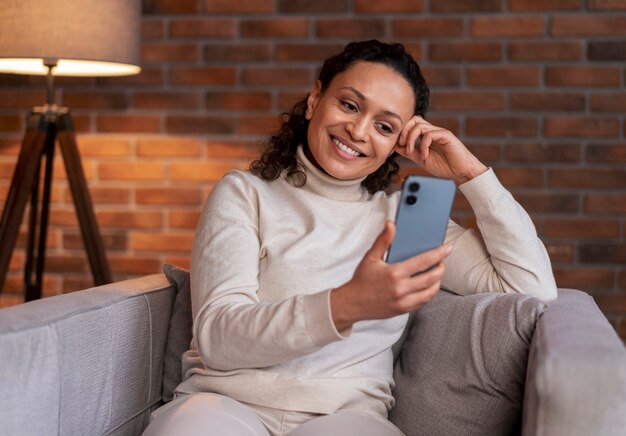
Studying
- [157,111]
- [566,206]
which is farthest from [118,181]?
[566,206]

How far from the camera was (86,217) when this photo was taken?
A: 2455 mm

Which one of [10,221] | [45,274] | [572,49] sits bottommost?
[45,274]

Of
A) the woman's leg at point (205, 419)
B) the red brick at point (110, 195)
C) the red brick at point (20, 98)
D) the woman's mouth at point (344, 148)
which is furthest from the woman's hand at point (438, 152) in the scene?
the red brick at point (20, 98)

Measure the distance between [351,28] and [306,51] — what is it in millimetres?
160

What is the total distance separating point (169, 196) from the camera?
9.42 ft

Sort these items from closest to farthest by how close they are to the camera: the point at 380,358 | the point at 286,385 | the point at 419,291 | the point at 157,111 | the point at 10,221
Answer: the point at 419,291
the point at 286,385
the point at 380,358
the point at 10,221
the point at 157,111

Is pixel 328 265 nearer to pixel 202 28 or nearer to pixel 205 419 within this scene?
pixel 205 419

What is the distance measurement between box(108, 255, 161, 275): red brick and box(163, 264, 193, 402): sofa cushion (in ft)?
3.50

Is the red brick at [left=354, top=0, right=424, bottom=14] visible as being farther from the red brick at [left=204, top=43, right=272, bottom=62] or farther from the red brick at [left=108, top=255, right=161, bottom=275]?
the red brick at [left=108, top=255, right=161, bottom=275]

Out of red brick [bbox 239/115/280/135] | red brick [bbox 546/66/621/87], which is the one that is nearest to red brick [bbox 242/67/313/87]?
red brick [bbox 239/115/280/135]

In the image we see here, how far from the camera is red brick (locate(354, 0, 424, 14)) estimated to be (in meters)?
2.71

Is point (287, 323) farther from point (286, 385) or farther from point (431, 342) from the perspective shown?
point (431, 342)

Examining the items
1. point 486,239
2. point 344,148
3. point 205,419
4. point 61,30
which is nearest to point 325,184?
point 344,148

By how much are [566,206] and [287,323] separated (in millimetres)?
1616
